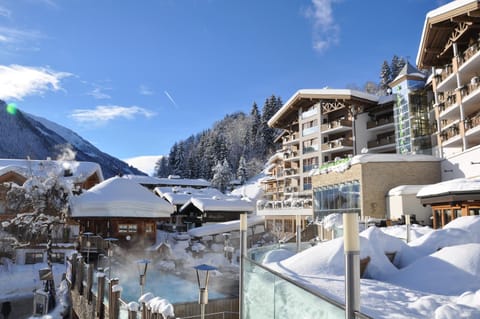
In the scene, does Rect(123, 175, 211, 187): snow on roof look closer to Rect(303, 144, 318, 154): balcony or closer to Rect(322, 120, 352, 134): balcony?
Rect(303, 144, 318, 154): balcony

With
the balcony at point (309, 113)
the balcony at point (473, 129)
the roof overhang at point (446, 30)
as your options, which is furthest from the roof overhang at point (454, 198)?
the balcony at point (309, 113)

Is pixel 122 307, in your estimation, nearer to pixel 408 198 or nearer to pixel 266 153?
pixel 408 198

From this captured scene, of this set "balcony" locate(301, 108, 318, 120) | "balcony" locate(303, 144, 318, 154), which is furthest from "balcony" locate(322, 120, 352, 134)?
"balcony" locate(301, 108, 318, 120)

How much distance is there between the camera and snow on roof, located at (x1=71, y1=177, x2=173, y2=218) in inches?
1058

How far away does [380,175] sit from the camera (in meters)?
25.4

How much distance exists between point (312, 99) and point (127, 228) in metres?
23.4

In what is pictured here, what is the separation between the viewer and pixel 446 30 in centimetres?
2702

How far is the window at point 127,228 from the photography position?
27.9 meters

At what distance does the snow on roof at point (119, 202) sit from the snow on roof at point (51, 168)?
3.23m

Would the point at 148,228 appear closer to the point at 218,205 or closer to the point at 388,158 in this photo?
the point at 218,205

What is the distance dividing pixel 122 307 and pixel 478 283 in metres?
8.37

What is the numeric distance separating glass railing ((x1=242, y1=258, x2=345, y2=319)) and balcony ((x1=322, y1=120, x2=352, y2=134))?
108ft

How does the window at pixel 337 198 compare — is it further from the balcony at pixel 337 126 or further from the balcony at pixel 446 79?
the balcony at pixel 446 79

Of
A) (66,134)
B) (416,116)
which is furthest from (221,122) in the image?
(416,116)
